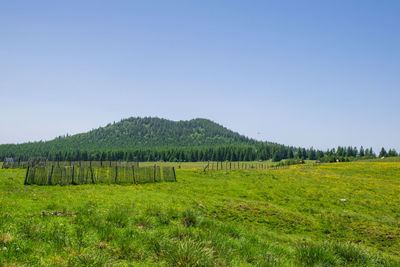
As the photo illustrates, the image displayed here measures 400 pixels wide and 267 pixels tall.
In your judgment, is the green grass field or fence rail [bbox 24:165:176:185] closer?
the green grass field

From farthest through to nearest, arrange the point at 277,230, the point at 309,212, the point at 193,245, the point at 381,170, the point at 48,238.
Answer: the point at 381,170 → the point at 309,212 → the point at 277,230 → the point at 48,238 → the point at 193,245

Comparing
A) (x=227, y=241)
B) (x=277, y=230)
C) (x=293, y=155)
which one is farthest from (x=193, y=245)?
(x=293, y=155)

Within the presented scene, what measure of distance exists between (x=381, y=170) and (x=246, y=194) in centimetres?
4993

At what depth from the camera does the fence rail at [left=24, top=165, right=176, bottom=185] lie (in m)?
25.0

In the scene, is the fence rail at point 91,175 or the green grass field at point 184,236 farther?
the fence rail at point 91,175

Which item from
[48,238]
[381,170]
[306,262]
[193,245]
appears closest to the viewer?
[193,245]

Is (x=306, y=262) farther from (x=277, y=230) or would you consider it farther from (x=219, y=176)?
(x=219, y=176)

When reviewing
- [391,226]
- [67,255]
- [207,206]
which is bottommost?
[391,226]

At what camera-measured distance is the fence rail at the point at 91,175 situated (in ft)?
82.0

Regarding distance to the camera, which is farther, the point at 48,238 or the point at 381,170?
the point at 381,170

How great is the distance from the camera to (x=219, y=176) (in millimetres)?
42312

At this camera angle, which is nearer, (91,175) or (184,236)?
(184,236)

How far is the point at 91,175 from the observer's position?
28391mm

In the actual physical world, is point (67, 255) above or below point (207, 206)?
above
